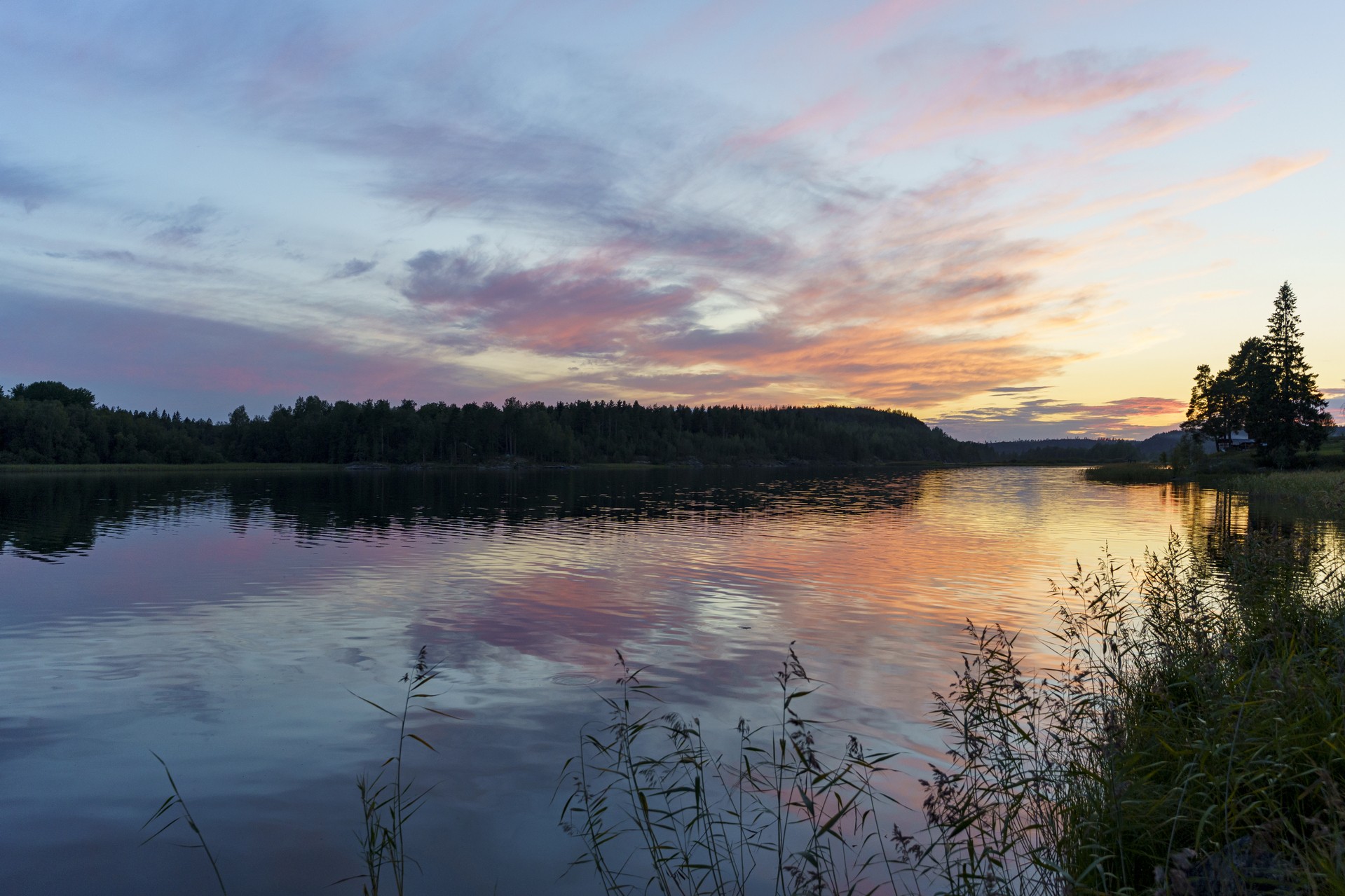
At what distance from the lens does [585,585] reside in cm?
2489

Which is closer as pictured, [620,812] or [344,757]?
[620,812]

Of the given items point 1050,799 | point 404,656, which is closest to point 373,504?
point 404,656

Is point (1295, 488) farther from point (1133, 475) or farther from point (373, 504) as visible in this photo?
point (373, 504)

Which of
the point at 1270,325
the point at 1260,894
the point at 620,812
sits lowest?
the point at 620,812

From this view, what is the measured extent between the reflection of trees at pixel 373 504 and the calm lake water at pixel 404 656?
1.64m

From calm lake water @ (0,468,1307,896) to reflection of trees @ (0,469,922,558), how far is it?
5.38ft

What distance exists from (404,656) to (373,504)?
171ft

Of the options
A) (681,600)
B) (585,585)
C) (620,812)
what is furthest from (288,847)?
(585,585)

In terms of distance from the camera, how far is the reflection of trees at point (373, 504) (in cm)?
4322

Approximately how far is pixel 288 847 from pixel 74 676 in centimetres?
965

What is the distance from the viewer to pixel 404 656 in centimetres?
1608

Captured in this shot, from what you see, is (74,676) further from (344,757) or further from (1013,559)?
(1013,559)

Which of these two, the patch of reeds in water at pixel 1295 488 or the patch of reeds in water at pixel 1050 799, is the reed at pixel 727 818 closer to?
the patch of reeds in water at pixel 1050 799

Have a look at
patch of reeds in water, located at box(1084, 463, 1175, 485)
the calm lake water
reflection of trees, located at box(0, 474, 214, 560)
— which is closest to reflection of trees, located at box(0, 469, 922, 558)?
reflection of trees, located at box(0, 474, 214, 560)
